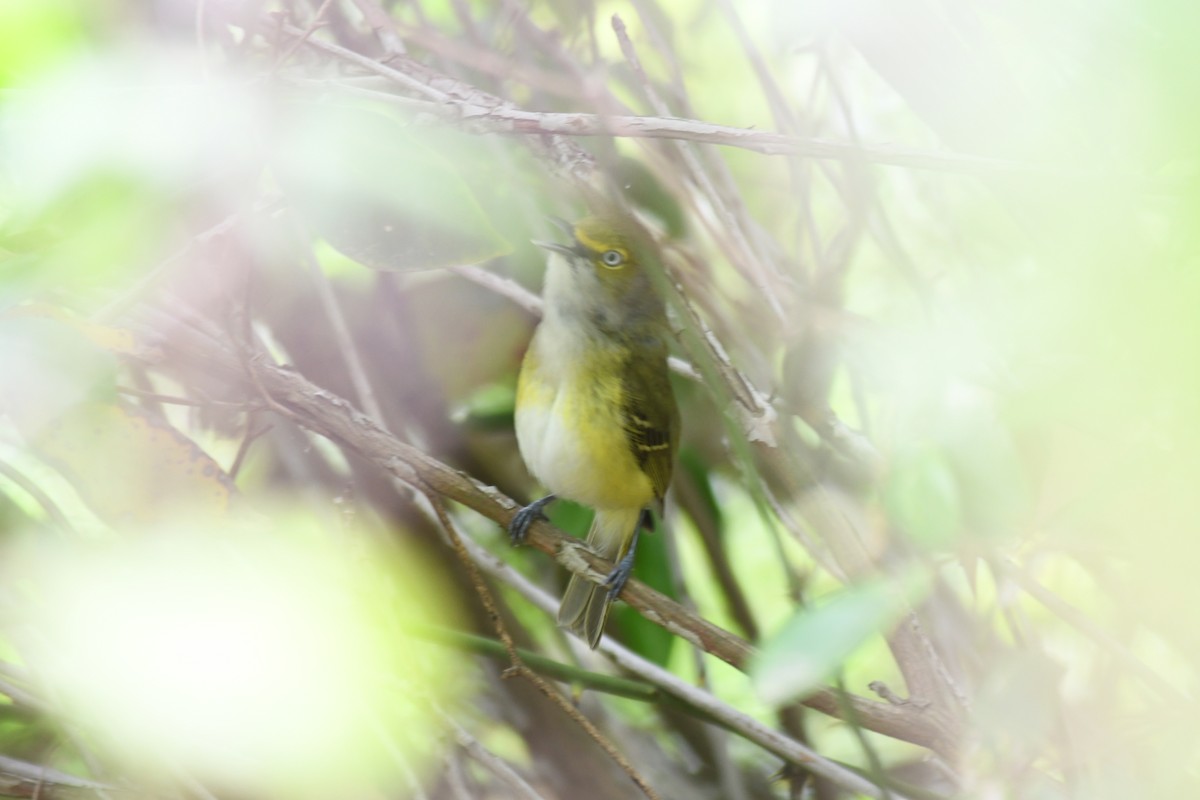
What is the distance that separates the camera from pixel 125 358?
1.58 m

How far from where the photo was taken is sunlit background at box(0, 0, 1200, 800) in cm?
106

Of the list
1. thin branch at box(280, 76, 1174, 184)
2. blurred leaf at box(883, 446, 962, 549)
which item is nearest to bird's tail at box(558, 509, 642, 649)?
thin branch at box(280, 76, 1174, 184)

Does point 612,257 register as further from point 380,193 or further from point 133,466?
point 133,466

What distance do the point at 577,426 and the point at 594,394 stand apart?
0.09 meters

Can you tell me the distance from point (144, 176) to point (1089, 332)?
973 millimetres

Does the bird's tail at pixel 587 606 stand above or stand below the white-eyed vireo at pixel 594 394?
below

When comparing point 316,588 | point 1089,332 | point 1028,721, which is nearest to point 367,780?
point 316,588

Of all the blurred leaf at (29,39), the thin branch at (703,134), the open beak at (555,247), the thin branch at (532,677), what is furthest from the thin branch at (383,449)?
the open beak at (555,247)

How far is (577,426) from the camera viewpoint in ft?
8.21

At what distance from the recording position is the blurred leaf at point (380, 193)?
1437 mm

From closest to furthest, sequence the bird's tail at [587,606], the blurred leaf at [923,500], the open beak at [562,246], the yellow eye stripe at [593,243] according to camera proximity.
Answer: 1. the blurred leaf at [923,500]
2. the bird's tail at [587,606]
3. the open beak at [562,246]
4. the yellow eye stripe at [593,243]

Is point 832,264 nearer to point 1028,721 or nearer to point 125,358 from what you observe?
point 1028,721

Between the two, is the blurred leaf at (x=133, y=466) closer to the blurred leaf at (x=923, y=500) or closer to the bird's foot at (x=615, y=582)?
the bird's foot at (x=615, y=582)

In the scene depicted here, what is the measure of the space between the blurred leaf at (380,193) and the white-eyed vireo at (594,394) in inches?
36.5
